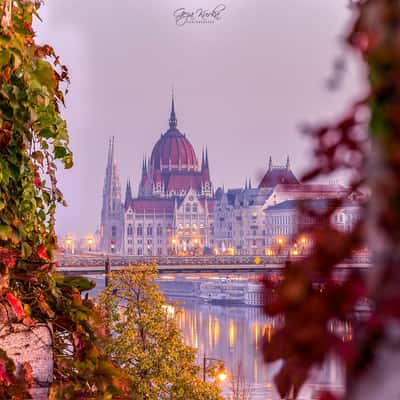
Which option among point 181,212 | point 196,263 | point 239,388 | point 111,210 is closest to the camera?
point 239,388

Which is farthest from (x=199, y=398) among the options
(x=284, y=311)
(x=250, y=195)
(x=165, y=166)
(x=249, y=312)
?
(x=165, y=166)

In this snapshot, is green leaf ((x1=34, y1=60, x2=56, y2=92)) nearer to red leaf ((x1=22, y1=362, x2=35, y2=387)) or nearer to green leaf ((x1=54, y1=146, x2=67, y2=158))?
green leaf ((x1=54, y1=146, x2=67, y2=158))

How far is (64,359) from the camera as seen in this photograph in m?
2.08

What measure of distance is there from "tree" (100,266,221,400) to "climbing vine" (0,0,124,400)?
6803 millimetres

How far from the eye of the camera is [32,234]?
7.05ft

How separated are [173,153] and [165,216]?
34.6 feet

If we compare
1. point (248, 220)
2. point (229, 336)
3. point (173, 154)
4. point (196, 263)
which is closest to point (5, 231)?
point (229, 336)

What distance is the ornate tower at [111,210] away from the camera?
10408 cm

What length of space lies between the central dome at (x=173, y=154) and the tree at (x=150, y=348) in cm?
9849

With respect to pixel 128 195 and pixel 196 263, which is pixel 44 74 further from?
pixel 128 195

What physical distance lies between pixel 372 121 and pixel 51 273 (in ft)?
5.66

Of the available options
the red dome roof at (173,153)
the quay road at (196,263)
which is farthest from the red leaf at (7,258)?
the red dome roof at (173,153)

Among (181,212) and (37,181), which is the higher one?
(181,212)

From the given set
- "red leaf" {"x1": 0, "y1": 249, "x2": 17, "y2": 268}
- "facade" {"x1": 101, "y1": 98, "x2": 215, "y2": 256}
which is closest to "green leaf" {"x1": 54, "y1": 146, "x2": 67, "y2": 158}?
"red leaf" {"x1": 0, "y1": 249, "x2": 17, "y2": 268}
